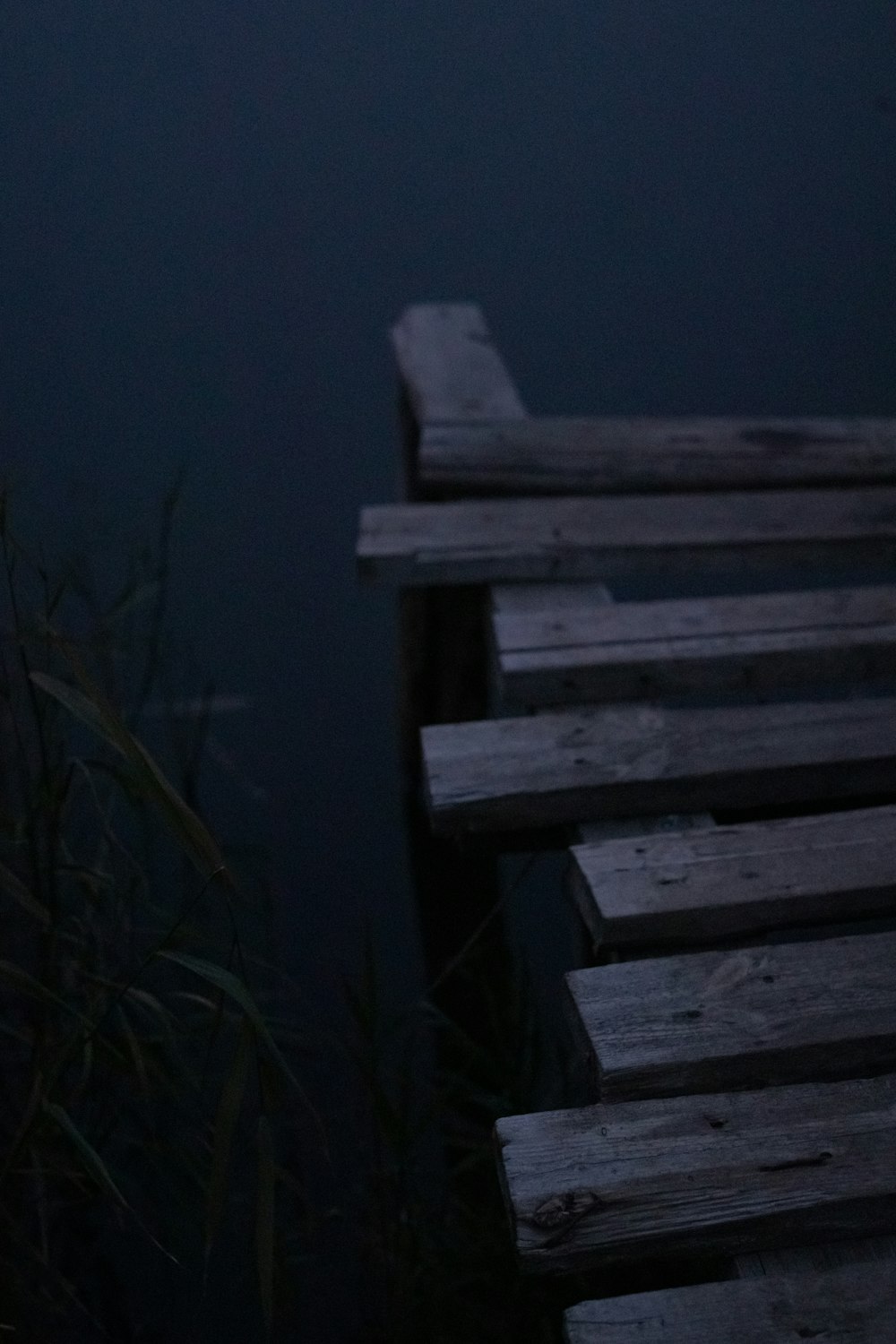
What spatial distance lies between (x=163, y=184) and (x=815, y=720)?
176 inches

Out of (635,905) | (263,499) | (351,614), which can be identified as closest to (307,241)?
(263,499)

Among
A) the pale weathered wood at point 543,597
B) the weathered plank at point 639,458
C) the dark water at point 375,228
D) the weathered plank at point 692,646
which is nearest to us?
the weathered plank at point 692,646

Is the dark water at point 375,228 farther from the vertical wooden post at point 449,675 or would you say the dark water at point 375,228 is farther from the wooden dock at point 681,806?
the wooden dock at point 681,806

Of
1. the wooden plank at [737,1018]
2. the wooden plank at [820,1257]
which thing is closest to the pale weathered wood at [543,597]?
the wooden plank at [737,1018]

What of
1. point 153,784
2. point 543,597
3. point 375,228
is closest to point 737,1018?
point 153,784

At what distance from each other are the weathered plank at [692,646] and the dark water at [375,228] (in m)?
2.15

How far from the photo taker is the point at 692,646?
79.8 inches

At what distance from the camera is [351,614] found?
4160 mm

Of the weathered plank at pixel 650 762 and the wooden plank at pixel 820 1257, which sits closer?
the wooden plank at pixel 820 1257

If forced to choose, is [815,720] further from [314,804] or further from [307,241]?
[307,241]

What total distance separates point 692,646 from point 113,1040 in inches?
39.4

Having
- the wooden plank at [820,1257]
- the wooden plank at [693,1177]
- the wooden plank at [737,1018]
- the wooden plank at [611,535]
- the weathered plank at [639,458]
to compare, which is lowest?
the wooden plank at [820,1257]

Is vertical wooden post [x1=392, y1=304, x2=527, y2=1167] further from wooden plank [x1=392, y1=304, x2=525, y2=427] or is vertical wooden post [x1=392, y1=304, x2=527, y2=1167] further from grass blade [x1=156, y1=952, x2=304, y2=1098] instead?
grass blade [x1=156, y1=952, x2=304, y2=1098]

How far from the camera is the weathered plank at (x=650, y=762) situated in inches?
68.8
